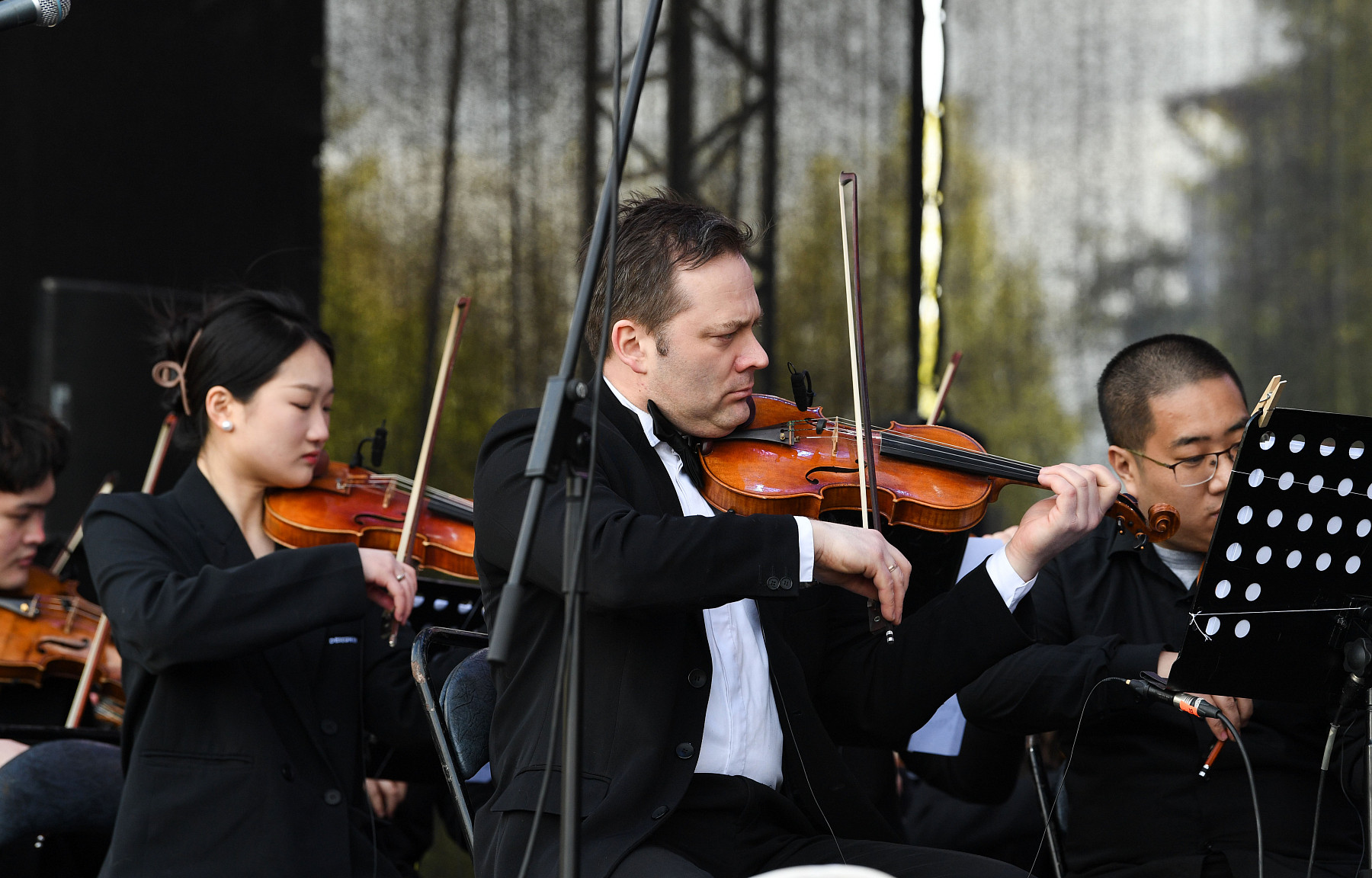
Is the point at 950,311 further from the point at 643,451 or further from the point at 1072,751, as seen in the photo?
the point at 643,451

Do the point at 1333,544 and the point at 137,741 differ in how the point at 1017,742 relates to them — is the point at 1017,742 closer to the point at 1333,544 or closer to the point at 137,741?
the point at 1333,544

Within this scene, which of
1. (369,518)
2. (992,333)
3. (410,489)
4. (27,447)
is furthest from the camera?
(992,333)

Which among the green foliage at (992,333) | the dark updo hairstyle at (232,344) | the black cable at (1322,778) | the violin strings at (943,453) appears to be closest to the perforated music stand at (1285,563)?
the black cable at (1322,778)

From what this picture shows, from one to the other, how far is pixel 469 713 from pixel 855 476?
2.41ft

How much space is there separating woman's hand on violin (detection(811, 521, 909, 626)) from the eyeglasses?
0.96 meters

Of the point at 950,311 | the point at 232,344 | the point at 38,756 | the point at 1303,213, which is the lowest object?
the point at 38,756

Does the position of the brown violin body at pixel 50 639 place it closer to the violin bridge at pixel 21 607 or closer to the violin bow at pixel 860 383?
the violin bridge at pixel 21 607

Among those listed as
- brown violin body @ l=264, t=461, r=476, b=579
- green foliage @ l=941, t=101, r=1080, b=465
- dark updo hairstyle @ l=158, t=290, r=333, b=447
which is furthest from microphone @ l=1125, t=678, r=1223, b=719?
green foliage @ l=941, t=101, r=1080, b=465

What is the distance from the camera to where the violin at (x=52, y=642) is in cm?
305

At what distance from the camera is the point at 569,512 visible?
160 centimetres

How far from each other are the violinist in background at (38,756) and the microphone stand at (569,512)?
1448 mm

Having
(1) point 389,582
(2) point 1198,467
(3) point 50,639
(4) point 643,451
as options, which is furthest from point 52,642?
(2) point 1198,467

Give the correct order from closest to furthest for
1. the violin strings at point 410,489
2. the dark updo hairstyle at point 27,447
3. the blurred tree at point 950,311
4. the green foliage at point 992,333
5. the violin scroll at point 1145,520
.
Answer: the violin scroll at point 1145,520
the violin strings at point 410,489
the dark updo hairstyle at point 27,447
the blurred tree at point 950,311
the green foliage at point 992,333

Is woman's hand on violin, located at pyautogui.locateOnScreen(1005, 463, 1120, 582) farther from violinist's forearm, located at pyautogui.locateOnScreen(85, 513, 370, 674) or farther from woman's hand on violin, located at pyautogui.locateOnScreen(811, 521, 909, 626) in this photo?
violinist's forearm, located at pyautogui.locateOnScreen(85, 513, 370, 674)
